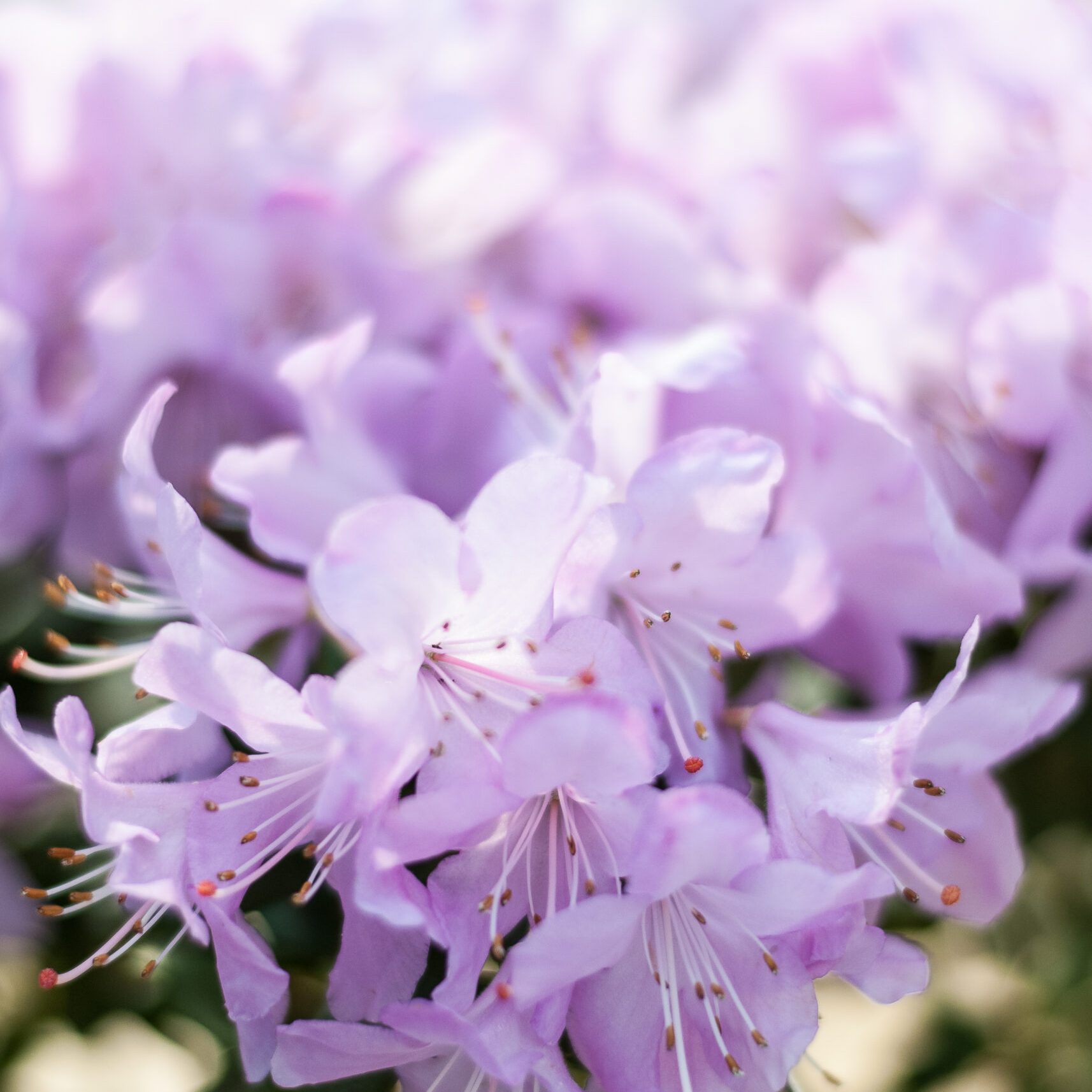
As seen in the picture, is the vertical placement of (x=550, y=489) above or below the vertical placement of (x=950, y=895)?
above

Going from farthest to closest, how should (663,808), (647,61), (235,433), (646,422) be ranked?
1. (647,61)
2. (235,433)
3. (646,422)
4. (663,808)

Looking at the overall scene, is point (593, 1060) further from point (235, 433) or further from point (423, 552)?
point (235, 433)

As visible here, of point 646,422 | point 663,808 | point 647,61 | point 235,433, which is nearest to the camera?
point 663,808

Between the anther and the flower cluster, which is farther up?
the flower cluster

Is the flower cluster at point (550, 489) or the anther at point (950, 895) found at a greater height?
the flower cluster at point (550, 489)

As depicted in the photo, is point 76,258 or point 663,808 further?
point 76,258

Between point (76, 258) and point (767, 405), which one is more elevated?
point (76, 258)

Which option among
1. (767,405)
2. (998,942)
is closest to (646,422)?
(767,405)

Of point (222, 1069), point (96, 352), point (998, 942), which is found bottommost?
point (998, 942)
